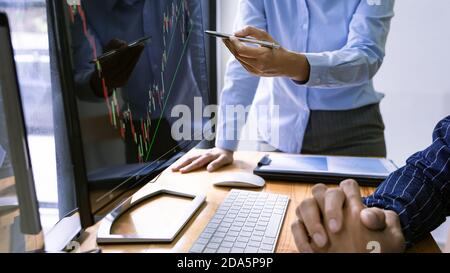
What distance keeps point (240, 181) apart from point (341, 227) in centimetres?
37

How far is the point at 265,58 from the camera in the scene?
0.93 m

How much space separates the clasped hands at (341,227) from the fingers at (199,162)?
47 centimetres

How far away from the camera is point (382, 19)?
3.74 ft

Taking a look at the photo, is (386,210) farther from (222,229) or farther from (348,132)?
(348,132)

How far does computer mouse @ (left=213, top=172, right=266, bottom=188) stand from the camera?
917 mm

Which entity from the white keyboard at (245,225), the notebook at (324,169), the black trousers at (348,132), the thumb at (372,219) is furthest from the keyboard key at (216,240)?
the black trousers at (348,132)

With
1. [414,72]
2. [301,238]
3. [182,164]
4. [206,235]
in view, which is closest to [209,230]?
[206,235]

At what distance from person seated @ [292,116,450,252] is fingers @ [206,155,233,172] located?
1.44 feet

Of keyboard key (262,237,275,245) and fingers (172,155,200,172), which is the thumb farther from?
fingers (172,155,200,172)

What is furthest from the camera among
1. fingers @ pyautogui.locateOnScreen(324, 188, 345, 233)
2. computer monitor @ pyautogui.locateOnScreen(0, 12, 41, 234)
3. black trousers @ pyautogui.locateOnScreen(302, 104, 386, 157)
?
black trousers @ pyautogui.locateOnScreen(302, 104, 386, 157)

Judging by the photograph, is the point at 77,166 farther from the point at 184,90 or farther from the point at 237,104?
the point at 237,104

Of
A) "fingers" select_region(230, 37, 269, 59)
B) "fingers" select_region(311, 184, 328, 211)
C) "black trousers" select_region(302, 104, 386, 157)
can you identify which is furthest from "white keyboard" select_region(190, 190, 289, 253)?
"black trousers" select_region(302, 104, 386, 157)

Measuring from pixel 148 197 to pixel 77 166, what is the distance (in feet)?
1.14
